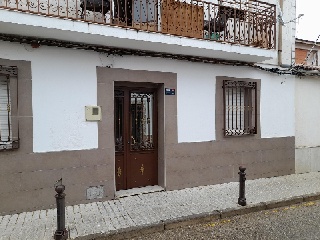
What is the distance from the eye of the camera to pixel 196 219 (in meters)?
5.02

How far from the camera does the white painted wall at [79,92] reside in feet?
17.3

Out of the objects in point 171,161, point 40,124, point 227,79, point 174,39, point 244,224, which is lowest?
point 244,224

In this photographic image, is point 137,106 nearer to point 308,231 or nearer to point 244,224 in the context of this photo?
point 244,224

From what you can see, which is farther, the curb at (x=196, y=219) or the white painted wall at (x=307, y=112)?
the white painted wall at (x=307, y=112)

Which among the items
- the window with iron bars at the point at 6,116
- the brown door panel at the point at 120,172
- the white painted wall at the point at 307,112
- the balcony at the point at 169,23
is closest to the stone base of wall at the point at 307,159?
the white painted wall at the point at 307,112

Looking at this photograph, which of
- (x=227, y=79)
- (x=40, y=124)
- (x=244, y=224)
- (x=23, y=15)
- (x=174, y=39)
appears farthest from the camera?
(x=227, y=79)

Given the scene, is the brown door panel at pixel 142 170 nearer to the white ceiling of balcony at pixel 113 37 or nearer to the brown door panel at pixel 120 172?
the brown door panel at pixel 120 172

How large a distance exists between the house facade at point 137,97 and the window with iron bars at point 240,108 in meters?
0.03

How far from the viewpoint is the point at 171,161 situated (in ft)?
21.7

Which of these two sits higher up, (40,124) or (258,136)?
(40,124)

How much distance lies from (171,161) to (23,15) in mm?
4584

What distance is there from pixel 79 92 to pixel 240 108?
480 centimetres

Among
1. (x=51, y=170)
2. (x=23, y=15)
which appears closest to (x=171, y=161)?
(x=51, y=170)

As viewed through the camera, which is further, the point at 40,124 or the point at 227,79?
the point at 227,79
